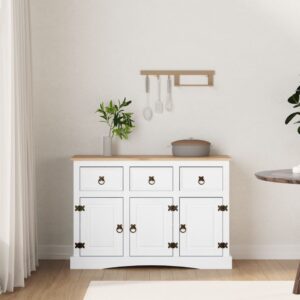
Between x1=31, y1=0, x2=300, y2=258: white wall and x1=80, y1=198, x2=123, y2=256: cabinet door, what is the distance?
45 centimetres

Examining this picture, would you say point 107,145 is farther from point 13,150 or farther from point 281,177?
point 281,177

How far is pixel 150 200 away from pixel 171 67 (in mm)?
1078

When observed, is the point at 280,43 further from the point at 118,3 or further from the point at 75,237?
the point at 75,237

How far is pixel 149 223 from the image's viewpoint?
15.0 ft

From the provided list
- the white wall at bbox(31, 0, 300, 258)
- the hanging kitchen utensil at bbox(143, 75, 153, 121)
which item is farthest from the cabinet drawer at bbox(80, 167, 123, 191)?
the hanging kitchen utensil at bbox(143, 75, 153, 121)

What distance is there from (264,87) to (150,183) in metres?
1.21

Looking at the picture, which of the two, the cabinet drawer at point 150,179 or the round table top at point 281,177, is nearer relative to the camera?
the round table top at point 281,177

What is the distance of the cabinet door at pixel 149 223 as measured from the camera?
4.57 metres

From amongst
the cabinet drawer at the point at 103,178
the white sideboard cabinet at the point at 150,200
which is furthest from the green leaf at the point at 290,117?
the cabinet drawer at the point at 103,178

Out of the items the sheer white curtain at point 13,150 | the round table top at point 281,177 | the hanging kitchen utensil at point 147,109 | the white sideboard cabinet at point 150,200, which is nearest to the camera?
the round table top at point 281,177

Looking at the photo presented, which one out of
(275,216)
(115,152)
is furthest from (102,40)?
(275,216)

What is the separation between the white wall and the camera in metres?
4.91

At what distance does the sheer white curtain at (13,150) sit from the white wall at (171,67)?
0.57 meters

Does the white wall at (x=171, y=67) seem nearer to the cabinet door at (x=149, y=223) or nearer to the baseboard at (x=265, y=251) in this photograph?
the baseboard at (x=265, y=251)
